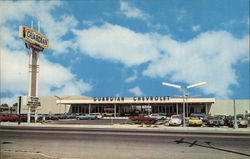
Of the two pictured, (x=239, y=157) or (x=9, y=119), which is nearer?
(x=239, y=157)

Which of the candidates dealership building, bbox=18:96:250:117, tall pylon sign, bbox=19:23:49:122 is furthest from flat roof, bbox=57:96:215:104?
tall pylon sign, bbox=19:23:49:122

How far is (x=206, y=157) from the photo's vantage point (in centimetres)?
1002

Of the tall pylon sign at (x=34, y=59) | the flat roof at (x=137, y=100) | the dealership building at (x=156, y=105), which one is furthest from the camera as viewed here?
the dealership building at (x=156, y=105)

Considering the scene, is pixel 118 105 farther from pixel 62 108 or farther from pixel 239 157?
pixel 239 157

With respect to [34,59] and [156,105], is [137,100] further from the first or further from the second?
[34,59]

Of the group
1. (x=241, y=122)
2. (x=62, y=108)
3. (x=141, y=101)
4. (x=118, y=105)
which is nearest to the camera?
(x=241, y=122)

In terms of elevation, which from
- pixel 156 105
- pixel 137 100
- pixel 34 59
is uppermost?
pixel 34 59

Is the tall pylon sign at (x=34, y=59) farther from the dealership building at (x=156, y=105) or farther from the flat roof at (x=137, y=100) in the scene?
the flat roof at (x=137, y=100)

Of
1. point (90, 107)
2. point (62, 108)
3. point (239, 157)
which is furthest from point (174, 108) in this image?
point (239, 157)

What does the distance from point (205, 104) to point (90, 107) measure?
30517 mm

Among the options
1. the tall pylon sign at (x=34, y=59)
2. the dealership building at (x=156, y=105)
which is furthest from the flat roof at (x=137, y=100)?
the tall pylon sign at (x=34, y=59)

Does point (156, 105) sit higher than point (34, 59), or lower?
lower

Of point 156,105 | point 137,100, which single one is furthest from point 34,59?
point 156,105

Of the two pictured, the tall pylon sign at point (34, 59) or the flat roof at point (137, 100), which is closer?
the tall pylon sign at point (34, 59)
